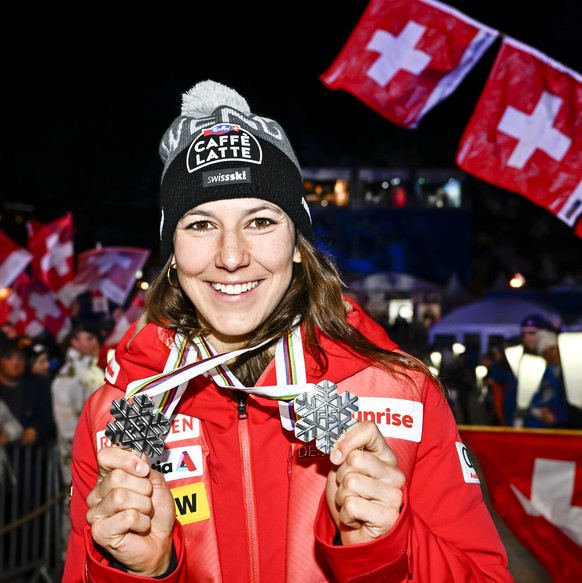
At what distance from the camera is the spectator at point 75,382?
728 cm

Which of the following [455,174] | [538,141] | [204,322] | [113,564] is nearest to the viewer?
[113,564]

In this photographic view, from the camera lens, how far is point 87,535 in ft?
5.62

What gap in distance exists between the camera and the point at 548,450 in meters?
4.33

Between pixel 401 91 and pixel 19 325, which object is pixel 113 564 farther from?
pixel 19 325

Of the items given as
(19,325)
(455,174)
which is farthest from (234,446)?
(455,174)

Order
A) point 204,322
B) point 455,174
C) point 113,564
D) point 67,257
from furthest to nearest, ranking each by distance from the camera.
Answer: point 455,174 < point 67,257 < point 204,322 < point 113,564

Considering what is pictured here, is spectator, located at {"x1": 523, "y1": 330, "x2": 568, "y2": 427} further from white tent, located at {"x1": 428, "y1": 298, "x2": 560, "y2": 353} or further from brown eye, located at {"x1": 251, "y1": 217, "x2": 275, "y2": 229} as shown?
white tent, located at {"x1": 428, "y1": 298, "x2": 560, "y2": 353}

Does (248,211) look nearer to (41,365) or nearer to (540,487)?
(540,487)

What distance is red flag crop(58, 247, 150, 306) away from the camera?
48.6 ft

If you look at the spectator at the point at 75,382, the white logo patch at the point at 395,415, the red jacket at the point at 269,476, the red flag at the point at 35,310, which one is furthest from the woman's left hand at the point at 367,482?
the red flag at the point at 35,310

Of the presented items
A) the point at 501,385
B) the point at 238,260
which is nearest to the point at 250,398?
the point at 238,260

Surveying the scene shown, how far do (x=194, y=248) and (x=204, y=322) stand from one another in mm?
334

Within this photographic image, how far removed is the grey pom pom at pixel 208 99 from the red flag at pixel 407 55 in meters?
4.96

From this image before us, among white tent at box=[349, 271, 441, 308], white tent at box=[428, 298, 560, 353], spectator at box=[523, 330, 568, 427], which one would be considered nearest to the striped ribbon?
spectator at box=[523, 330, 568, 427]
